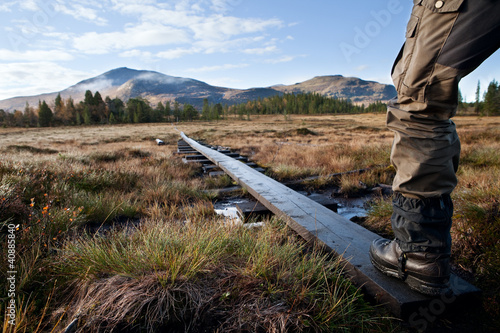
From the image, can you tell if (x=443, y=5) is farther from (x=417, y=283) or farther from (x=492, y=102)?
(x=492, y=102)

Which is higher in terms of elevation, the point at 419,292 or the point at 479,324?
the point at 419,292

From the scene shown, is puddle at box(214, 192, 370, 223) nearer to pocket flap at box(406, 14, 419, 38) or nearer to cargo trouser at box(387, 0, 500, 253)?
cargo trouser at box(387, 0, 500, 253)

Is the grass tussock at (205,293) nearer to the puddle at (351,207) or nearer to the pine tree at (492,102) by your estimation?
the puddle at (351,207)

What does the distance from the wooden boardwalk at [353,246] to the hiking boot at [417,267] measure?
0.05 metres

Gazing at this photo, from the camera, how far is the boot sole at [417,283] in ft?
4.80

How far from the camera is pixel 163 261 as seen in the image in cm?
165

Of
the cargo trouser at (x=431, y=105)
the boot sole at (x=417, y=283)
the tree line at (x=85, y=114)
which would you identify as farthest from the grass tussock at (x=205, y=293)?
the tree line at (x=85, y=114)

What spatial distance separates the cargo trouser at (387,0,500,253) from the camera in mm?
1181

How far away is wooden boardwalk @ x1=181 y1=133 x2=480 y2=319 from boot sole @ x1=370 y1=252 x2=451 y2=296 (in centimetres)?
3

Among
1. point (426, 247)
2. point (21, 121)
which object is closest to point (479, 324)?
point (426, 247)

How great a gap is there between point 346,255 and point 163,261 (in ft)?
4.08

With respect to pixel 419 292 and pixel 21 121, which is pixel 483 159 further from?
pixel 21 121

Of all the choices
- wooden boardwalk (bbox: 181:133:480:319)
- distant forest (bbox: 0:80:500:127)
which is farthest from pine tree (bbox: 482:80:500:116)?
wooden boardwalk (bbox: 181:133:480:319)

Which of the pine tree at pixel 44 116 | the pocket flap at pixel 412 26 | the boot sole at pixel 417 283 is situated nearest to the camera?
the pocket flap at pixel 412 26
